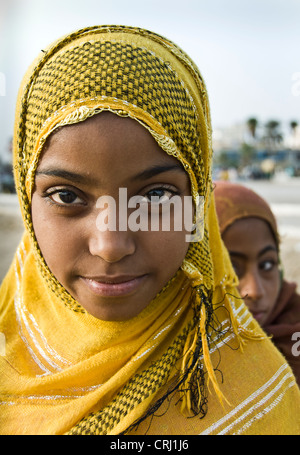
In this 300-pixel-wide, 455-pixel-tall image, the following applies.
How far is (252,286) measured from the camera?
233 cm

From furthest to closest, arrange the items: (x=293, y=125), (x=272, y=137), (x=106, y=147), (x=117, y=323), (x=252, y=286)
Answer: (x=272, y=137) → (x=293, y=125) → (x=252, y=286) → (x=117, y=323) → (x=106, y=147)

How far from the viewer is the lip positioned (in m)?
1.13

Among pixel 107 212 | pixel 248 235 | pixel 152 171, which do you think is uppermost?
pixel 152 171

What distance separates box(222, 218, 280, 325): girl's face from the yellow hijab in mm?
864

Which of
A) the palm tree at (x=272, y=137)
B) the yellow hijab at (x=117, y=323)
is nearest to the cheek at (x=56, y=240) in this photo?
the yellow hijab at (x=117, y=323)

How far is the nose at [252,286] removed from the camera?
7.60ft

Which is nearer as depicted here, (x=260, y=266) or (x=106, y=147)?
(x=106, y=147)

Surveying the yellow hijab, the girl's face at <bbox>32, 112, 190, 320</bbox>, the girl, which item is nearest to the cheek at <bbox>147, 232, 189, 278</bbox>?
the girl's face at <bbox>32, 112, 190, 320</bbox>

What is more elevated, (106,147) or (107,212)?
(106,147)

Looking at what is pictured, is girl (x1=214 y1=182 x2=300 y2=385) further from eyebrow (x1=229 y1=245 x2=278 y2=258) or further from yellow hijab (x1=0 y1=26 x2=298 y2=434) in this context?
yellow hijab (x1=0 y1=26 x2=298 y2=434)

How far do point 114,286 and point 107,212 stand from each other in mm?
208

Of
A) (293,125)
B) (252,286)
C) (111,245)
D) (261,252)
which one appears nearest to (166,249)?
(111,245)

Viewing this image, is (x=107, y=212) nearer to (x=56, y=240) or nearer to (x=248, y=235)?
(x=56, y=240)

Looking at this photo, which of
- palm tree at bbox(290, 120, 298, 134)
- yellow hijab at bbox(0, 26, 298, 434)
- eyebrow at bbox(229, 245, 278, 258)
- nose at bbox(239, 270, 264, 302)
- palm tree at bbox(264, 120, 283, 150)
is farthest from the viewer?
palm tree at bbox(264, 120, 283, 150)
